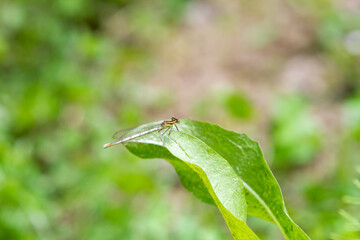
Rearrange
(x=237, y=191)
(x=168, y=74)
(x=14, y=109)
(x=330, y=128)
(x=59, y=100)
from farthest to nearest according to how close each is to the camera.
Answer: (x=168, y=74) < (x=59, y=100) < (x=14, y=109) < (x=330, y=128) < (x=237, y=191)

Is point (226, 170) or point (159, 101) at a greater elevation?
point (159, 101)

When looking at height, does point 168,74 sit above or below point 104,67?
below

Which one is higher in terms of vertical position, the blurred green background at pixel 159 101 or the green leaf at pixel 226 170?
the blurred green background at pixel 159 101

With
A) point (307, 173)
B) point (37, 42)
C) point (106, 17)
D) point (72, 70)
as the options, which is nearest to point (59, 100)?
point (72, 70)

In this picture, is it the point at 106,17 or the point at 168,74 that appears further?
the point at 106,17

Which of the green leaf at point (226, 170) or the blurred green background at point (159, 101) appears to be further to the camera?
the blurred green background at point (159, 101)

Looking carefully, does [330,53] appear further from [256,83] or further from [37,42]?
[37,42]
